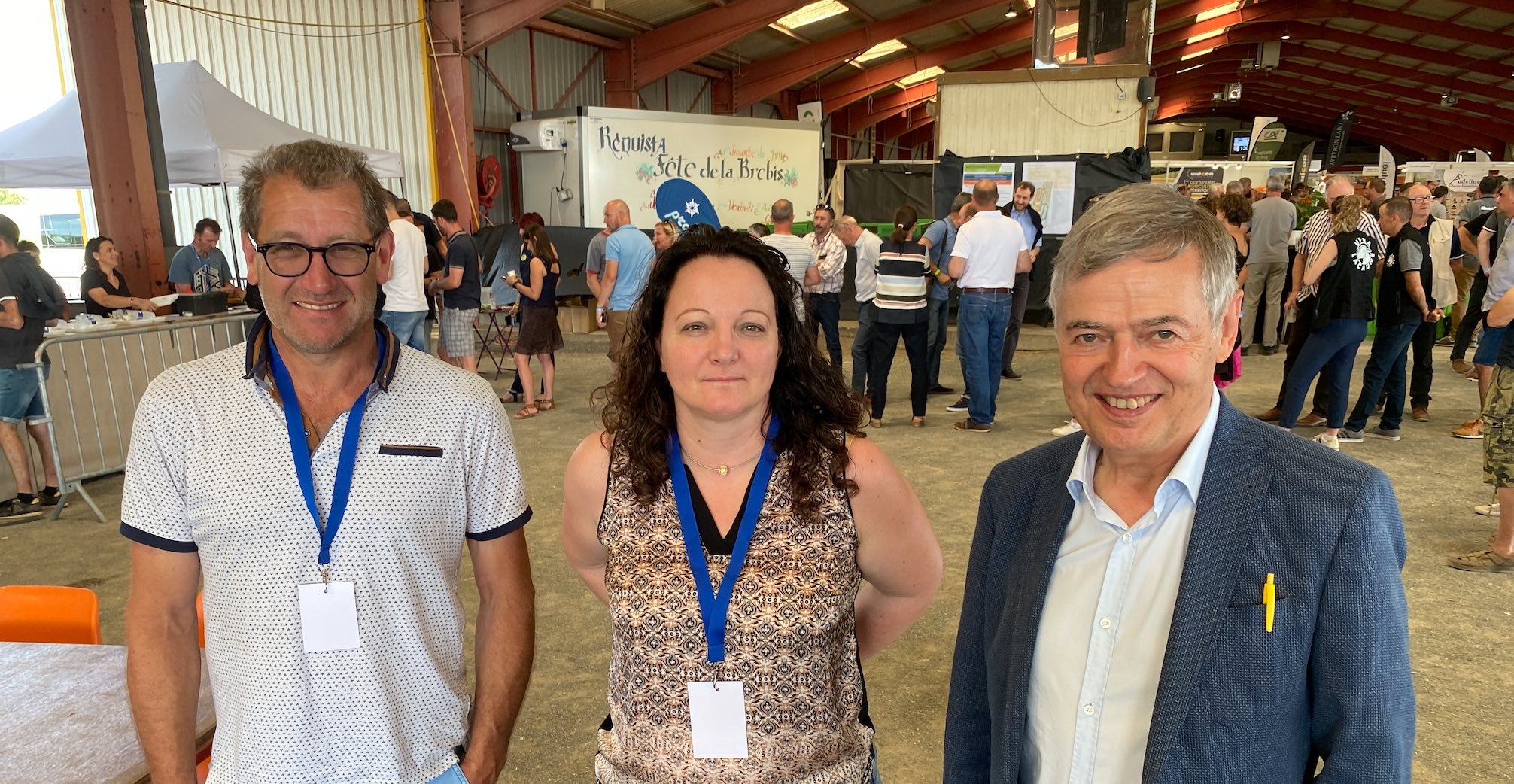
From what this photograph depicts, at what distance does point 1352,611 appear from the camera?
0.96 meters

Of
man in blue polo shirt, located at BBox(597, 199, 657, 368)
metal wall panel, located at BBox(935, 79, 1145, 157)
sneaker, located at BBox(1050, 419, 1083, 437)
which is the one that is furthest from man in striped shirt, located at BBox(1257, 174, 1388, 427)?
man in blue polo shirt, located at BBox(597, 199, 657, 368)

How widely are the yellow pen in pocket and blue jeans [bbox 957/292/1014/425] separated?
521 centimetres

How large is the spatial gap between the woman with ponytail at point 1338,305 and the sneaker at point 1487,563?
1.37 meters

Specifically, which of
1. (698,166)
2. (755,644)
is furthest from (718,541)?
(698,166)

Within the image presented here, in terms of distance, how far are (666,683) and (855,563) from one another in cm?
36

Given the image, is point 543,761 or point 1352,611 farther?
point 543,761

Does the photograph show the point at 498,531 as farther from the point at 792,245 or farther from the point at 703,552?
the point at 792,245

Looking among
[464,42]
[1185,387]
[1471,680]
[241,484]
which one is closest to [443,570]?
[241,484]

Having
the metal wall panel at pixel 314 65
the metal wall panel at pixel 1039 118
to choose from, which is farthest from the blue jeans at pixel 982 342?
the metal wall panel at pixel 314 65

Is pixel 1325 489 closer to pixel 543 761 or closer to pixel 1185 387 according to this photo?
pixel 1185 387

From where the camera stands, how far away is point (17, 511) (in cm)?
502

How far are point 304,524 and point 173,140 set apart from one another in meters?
7.68

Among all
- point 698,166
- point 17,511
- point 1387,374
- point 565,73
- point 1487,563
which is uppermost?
point 565,73

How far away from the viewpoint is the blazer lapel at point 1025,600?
3.92 feet
